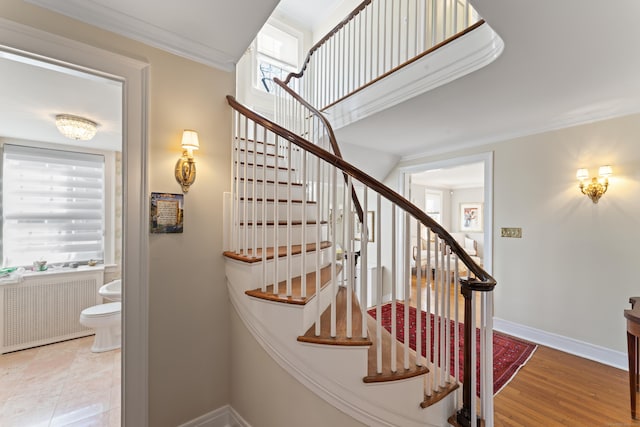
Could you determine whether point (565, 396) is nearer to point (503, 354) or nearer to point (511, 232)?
point (503, 354)

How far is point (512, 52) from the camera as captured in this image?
1.73 m

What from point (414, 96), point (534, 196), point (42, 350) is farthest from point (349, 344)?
point (42, 350)

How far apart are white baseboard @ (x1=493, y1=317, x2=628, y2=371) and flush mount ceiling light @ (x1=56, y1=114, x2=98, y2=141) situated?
200 inches

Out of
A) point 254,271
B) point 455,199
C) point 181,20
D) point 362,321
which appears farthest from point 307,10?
point 455,199

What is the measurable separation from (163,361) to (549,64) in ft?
10.7

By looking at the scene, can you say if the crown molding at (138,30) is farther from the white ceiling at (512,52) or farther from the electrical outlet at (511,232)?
A: the electrical outlet at (511,232)

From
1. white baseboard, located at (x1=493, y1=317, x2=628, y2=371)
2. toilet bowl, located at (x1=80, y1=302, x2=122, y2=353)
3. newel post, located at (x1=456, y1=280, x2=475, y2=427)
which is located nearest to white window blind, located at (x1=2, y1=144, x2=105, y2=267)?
toilet bowl, located at (x1=80, y1=302, x2=122, y2=353)

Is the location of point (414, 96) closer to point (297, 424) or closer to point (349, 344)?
point (349, 344)

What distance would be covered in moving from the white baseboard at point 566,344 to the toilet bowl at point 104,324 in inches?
175

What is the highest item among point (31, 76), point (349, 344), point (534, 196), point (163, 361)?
point (31, 76)

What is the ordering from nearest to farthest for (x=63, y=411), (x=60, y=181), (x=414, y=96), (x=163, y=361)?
(x=163, y=361), (x=63, y=411), (x=414, y=96), (x=60, y=181)

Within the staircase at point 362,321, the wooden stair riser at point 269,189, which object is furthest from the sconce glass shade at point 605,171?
the wooden stair riser at point 269,189

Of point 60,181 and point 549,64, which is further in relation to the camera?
point 60,181

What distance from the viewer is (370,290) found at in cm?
433
